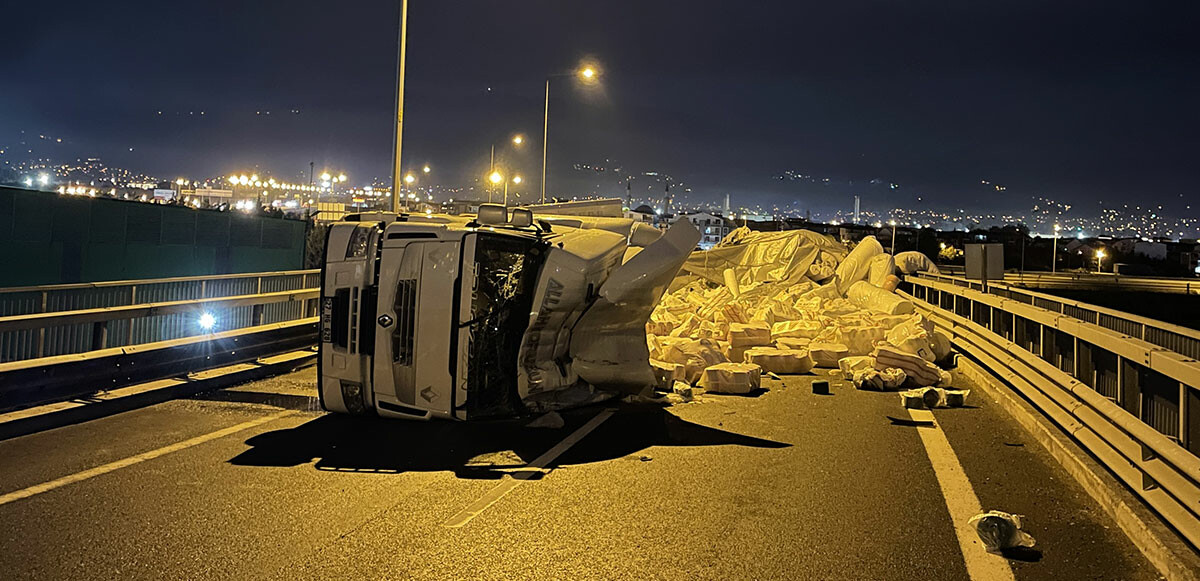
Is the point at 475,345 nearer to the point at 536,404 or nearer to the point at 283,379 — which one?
the point at 536,404

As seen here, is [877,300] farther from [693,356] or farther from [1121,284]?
[1121,284]

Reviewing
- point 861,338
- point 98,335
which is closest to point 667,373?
point 861,338

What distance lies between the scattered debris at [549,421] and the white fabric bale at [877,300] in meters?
9.53

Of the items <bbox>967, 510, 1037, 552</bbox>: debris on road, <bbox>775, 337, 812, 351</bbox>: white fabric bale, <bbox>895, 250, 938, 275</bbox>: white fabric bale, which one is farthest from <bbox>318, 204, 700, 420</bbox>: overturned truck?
<bbox>895, 250, 938, 275</bbox>: white fabric bale

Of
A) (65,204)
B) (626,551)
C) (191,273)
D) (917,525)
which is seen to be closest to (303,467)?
(626,551)

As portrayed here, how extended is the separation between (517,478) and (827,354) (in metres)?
7.69

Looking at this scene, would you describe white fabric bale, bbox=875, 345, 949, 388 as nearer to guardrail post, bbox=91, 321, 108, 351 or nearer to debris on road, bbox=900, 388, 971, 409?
debris on road, bbox=900, 388, 971, 409

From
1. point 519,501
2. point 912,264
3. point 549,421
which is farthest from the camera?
point 912,264

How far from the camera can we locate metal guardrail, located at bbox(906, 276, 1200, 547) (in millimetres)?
4512

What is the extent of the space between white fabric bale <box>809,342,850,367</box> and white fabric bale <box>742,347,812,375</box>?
755 millimetres

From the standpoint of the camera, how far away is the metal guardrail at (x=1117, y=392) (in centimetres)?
451

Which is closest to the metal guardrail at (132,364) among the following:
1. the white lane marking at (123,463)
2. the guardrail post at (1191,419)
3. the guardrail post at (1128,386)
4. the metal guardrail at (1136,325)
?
the white lane marking at (123,463)

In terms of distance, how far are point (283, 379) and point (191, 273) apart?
30.6 ft

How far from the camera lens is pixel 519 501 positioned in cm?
541
